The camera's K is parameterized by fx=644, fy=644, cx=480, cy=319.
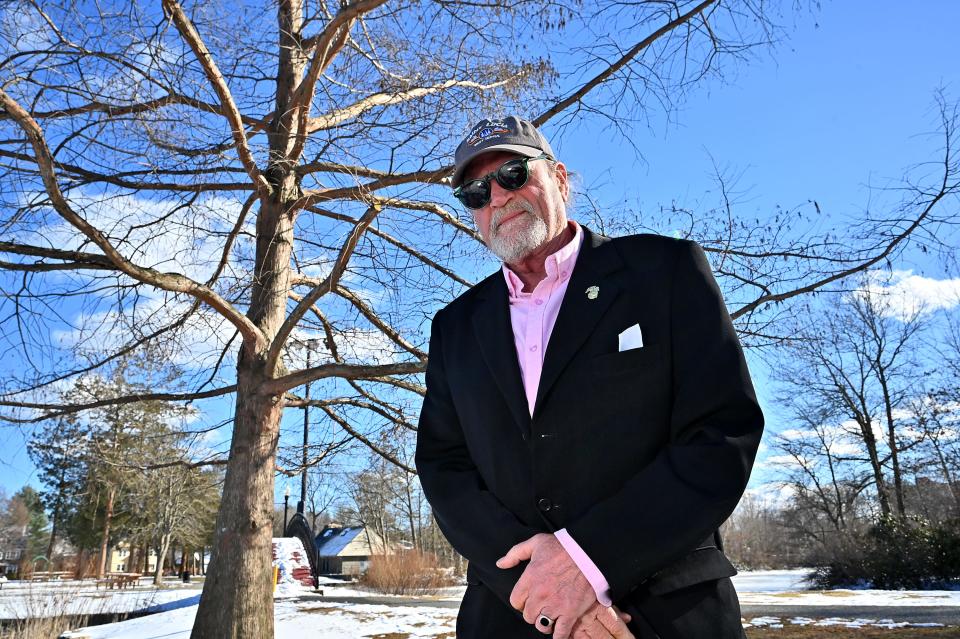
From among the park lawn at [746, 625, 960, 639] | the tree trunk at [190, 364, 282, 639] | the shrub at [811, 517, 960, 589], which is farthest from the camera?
the shrub at [811, 517, 960, 589]

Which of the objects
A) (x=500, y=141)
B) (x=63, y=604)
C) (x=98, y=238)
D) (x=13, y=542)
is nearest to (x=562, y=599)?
(x=500, y=141)

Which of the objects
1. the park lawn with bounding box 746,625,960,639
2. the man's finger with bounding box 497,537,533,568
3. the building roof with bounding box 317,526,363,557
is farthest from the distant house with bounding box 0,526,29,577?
the man's finger with bounding box 497,537,533,568

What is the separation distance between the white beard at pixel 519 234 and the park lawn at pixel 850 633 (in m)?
6.77

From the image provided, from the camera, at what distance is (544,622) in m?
1.37

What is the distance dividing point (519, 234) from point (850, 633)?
720cm

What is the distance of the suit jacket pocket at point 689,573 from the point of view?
139 centimetres

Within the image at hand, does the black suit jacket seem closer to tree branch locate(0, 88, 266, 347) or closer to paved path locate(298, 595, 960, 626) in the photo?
tree branch locate(0, 88, 266, 347)

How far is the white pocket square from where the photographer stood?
Result: 1.57m

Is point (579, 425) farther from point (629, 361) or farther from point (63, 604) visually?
point (63, 604)

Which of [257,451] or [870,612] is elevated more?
[257,451]

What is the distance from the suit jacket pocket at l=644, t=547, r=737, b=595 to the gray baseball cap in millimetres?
1189

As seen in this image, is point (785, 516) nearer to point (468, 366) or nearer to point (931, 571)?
point (931, 571)

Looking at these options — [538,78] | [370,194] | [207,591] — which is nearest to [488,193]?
[370,194]

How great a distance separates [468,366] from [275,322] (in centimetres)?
523
